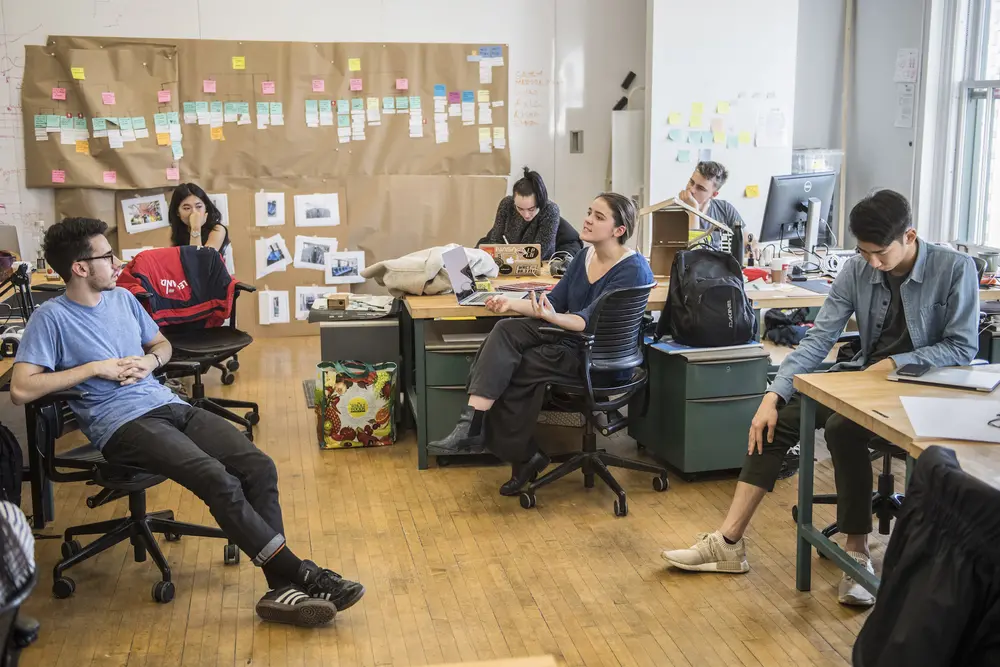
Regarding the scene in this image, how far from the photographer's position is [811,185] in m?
4.92

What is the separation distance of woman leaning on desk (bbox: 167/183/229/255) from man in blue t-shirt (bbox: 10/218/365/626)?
229 centimetres

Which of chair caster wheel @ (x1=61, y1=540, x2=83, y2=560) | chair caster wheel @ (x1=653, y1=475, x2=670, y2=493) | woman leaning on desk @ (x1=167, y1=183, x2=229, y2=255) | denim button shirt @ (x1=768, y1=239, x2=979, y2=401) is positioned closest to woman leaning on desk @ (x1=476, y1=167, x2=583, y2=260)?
woman leaning on desk @ (x1=167, y1=183, x2=229, y2=255)

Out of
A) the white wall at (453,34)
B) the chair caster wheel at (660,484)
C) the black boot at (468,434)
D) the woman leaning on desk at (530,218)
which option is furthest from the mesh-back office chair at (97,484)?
the white wall at (453,34)

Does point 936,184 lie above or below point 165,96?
below

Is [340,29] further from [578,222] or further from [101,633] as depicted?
[101,633]

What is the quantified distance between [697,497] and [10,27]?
5.32 meters

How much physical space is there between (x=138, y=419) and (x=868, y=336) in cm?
221

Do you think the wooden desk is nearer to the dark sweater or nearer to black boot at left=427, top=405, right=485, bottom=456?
black boot at left=427, top=405, right=485, bottom=456

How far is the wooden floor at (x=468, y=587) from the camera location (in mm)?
2799

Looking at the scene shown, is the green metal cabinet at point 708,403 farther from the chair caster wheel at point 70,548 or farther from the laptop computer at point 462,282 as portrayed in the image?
the chair caster wheel at point 70,548

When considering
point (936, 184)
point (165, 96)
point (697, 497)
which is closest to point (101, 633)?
point (697, 497)

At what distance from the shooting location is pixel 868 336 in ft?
10.4

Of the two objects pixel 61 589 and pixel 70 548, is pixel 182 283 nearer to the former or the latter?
pixel 70 548

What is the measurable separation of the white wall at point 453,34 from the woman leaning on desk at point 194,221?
5.85 ft
